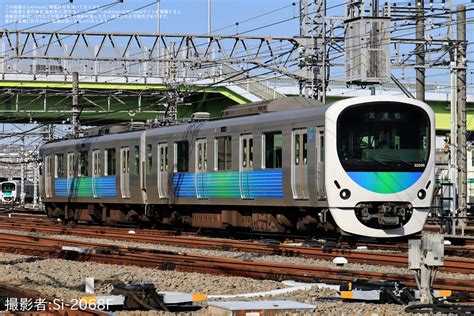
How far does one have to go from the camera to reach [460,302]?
11.8 m

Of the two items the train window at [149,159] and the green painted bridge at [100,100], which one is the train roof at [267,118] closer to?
the train window at [149,159]

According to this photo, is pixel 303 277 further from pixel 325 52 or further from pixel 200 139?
pixel 325 52

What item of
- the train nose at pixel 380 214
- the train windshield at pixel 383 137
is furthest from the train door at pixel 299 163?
the train nose at pixel 380 214

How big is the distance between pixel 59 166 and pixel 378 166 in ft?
58.2

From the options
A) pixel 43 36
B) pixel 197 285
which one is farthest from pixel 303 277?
pixel 43 36

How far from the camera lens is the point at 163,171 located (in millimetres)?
28797

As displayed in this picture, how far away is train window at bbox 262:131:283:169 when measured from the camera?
22736 mm

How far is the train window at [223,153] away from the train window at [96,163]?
8.13 m

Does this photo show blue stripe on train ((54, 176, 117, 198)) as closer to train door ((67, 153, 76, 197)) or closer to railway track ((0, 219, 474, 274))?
train door ((67, 153, 76, 197))

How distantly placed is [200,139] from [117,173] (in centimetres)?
579

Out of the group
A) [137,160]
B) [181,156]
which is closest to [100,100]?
[137,160]

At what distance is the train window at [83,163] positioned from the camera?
3394 centimetres

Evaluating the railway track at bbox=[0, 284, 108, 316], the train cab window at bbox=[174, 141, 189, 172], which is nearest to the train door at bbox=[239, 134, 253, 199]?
the train cab window at bbox=[174, 141, 189, 172]

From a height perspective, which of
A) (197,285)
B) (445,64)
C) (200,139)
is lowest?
(197,285)
